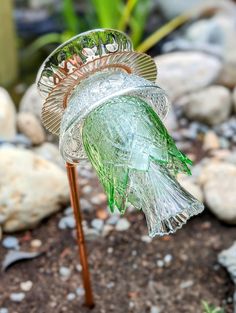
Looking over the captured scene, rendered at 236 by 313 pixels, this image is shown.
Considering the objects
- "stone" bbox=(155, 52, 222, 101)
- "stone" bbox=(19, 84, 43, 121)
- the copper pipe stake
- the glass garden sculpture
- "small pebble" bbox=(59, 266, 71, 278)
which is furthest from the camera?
"stone" bbox=(155, 52, 222, 101)

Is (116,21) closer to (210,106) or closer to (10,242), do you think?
(210,106)

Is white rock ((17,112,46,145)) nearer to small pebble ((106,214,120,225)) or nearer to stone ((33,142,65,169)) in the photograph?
stone ((33,142,65,169))

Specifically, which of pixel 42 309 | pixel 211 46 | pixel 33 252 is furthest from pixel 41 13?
pixel 42 309

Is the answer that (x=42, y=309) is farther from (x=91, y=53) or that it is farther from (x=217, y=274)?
(x=91, y=53)

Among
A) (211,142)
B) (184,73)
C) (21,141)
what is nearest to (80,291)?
(21,141)

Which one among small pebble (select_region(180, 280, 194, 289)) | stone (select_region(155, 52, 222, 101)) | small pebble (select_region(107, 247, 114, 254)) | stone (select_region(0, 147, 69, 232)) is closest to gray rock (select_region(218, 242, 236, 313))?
small pebble (select_region(180, 280, 194, 289))

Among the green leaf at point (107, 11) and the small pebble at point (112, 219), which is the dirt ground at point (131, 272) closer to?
the small pebble at point (112, 219)
